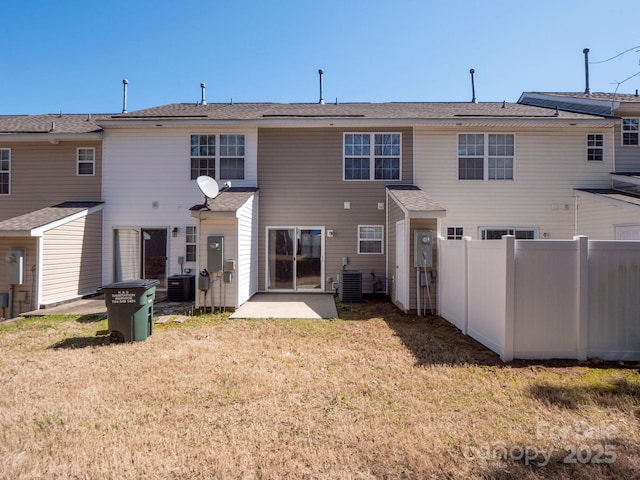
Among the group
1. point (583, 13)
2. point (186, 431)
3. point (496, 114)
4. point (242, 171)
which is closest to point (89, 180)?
point (242, 171)

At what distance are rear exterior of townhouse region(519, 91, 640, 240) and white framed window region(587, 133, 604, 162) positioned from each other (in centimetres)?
21

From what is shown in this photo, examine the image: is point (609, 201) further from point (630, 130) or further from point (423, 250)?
point (423, 250)

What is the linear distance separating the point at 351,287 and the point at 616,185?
9215 mm

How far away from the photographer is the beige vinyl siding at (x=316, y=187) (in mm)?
10867

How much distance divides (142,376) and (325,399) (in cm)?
252

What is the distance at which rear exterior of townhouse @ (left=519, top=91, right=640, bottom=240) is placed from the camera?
9.09m

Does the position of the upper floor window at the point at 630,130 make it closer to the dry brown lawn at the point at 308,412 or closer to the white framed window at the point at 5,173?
the dry brown lawn at the point at 308,412

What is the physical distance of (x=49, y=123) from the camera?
12.3 metres

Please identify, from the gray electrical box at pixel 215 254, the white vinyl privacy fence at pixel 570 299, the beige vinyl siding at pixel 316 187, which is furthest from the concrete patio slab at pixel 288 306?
the white vinyl privacy fence at pixel 570 299

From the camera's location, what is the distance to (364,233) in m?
10.9

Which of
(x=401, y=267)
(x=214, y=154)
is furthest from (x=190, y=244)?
(x=401, y=267)

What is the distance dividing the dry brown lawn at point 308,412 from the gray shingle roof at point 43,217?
161 inches

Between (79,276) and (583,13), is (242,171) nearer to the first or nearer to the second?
(79,276)

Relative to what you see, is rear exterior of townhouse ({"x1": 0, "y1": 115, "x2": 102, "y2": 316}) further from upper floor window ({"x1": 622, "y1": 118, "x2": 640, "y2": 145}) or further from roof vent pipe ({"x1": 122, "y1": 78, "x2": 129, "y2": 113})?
upper floor window ({"x1": 622, "y1": 118, "x2": 640, "y2": 145})
